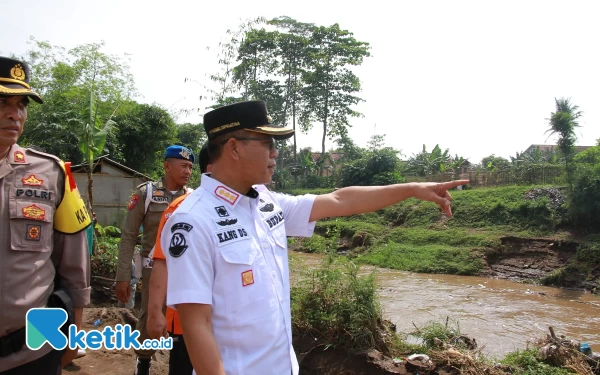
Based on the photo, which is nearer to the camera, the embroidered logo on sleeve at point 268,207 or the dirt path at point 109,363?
the embroidered logo on sleeve at point 268,207

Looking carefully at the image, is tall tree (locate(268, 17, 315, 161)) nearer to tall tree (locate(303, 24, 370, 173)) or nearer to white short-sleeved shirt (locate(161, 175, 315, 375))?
tall tree (locate(303, 24, 370, 173))

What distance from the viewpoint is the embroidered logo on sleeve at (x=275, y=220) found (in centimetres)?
183

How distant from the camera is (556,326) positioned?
1034 cm

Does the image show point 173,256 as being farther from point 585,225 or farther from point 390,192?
point 585,225

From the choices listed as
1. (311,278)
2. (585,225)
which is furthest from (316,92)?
(311,278)

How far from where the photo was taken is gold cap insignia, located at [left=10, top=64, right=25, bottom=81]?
2.05 meters

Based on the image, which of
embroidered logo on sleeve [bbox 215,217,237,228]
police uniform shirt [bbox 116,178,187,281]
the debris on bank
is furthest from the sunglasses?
the debris on bank

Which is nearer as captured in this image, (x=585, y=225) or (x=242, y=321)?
(x=242, y=321)

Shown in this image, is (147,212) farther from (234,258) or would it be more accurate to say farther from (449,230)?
(449,230)

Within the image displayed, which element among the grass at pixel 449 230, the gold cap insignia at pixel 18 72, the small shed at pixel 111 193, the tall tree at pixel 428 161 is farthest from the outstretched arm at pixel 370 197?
the tall tree at pixel 428 161

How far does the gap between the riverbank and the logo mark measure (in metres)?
11.3

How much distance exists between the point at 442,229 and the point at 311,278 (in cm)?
1569

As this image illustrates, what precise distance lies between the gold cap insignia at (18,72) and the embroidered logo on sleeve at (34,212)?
0.59 meters

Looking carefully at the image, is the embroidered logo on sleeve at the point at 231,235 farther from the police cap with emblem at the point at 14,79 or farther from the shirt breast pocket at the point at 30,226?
the police cap with emblem at the point at 14,79
